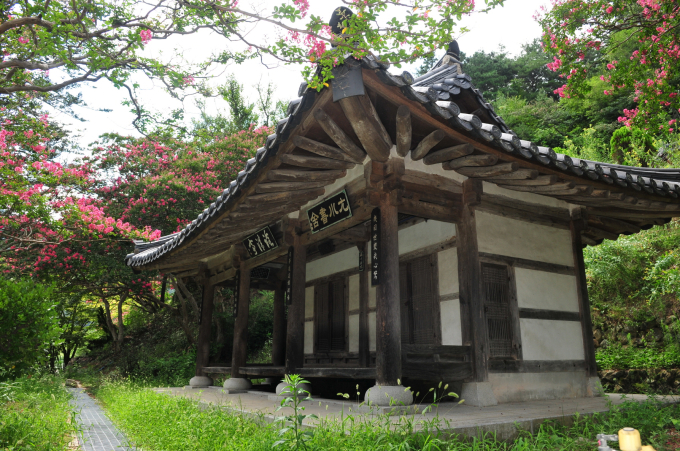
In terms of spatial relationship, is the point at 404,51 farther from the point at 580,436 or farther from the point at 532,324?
the point at 532,324

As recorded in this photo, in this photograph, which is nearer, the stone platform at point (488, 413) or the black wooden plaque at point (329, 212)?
the stone platform at point (488, 413)

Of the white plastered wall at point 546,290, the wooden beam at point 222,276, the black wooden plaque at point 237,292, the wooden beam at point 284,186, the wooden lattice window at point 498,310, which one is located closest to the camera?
the wooden beam at point 284,186

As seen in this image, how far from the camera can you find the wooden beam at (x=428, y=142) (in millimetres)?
5055

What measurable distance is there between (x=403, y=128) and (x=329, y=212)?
2470 mm

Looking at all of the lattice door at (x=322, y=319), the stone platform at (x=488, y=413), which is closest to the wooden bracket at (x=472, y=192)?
the stone platform at (x=488, y=413)

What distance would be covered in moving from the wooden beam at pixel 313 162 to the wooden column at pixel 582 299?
438cm

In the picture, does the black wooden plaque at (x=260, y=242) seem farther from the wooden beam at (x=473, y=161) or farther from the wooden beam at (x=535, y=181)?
the wooden beam at (x=535, y=181)

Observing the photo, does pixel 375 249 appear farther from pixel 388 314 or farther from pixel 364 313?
pixel 364 313

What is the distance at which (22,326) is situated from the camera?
28.7ft

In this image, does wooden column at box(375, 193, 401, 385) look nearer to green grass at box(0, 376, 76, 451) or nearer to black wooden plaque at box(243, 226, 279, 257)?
black wooden plaque at box(243, 226, 279, 257)

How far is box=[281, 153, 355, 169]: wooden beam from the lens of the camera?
5425 mm

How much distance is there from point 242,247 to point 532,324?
5.76m

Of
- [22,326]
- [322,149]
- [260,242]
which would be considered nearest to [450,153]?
[322,149]

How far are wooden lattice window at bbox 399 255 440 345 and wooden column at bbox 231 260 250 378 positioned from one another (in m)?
3.46
